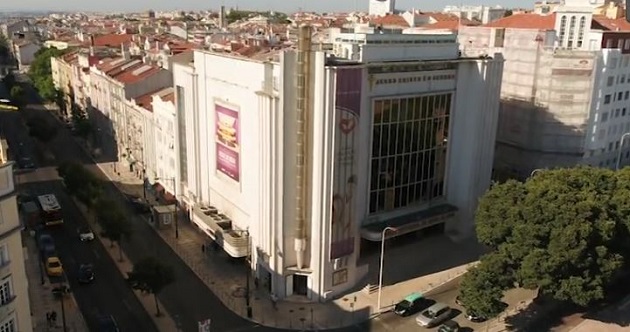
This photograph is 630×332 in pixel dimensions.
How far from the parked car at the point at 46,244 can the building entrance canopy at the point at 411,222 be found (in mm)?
28302

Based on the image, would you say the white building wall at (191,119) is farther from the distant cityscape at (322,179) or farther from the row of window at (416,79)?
the row of window at (416,79)

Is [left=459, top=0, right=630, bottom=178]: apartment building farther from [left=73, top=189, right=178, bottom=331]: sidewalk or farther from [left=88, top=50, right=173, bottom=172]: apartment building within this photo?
[left=73, top=189, right=178, bottom=331]: sidewalk

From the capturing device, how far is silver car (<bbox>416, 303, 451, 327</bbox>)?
42250 millimetres

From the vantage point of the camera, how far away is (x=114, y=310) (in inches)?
1715

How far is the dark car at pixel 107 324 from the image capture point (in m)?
39.4

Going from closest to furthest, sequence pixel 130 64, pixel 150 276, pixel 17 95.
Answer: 1. pixel 150 276
2. pixel 130 64
3. pixel 17 95

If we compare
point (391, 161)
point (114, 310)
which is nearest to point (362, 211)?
point (391, 161)

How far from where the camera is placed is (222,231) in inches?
2004

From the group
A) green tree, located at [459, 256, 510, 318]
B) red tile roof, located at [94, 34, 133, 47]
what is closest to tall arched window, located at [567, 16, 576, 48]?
green tree, located at [459, 256, 510, 318]

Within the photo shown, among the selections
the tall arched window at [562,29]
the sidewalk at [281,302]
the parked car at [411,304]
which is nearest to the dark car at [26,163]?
the sidewalk at [281,302]

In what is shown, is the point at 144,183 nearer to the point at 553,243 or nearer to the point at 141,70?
the point at 141,70

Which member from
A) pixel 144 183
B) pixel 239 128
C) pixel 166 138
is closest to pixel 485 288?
pixel 239 128

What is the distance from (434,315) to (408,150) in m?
15.0

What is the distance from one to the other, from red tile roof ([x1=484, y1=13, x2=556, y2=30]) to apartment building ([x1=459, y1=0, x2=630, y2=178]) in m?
0.13
